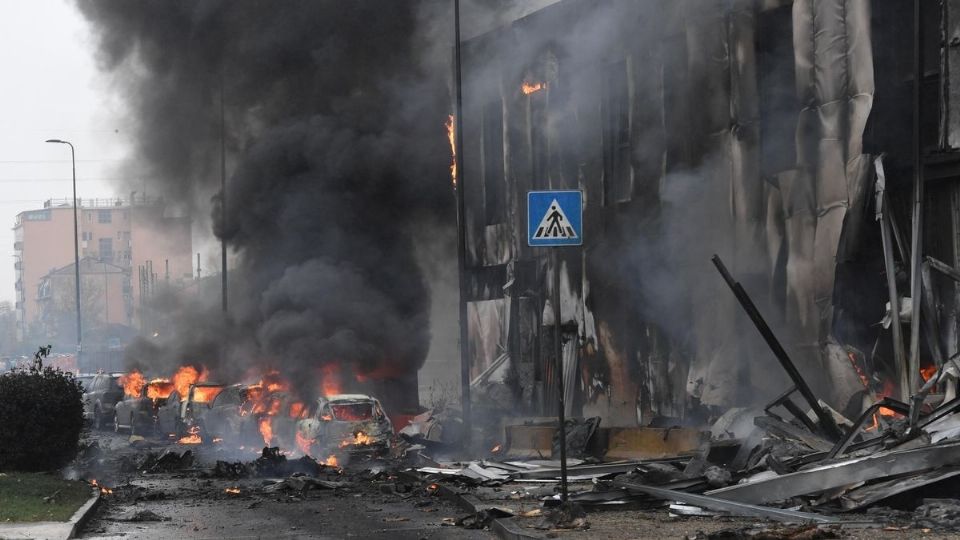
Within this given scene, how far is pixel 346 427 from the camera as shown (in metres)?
22.0

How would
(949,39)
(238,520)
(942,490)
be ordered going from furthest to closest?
(949,39) < (238,520) < (942,490)

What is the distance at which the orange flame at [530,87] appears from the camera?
26.8 metres

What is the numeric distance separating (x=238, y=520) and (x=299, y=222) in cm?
2119

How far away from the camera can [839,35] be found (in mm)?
17531

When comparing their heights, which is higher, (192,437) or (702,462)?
(702,462)

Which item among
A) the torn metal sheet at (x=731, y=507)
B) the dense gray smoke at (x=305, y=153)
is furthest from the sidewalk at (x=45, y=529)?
the dense gray smoke at (x=305, y=153)

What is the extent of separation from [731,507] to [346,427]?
38.2 ft

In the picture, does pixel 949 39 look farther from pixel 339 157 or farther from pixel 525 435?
pixel 339 157

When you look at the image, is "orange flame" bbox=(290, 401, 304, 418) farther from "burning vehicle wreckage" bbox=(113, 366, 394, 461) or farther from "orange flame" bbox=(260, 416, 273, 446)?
"orange flame" bbox=(260, 416, 273, 446)

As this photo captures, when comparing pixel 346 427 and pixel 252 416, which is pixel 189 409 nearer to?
pixel 252 416

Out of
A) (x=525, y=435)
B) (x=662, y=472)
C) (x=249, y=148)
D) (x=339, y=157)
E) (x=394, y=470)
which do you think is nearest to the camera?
(x=662, y=472)

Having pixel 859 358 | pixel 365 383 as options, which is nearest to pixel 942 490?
pixel 859 358

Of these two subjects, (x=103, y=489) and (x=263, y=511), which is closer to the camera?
(x=263, y=511)

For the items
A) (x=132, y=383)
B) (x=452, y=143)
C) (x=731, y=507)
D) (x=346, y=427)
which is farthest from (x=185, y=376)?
(x=731, y=507)
